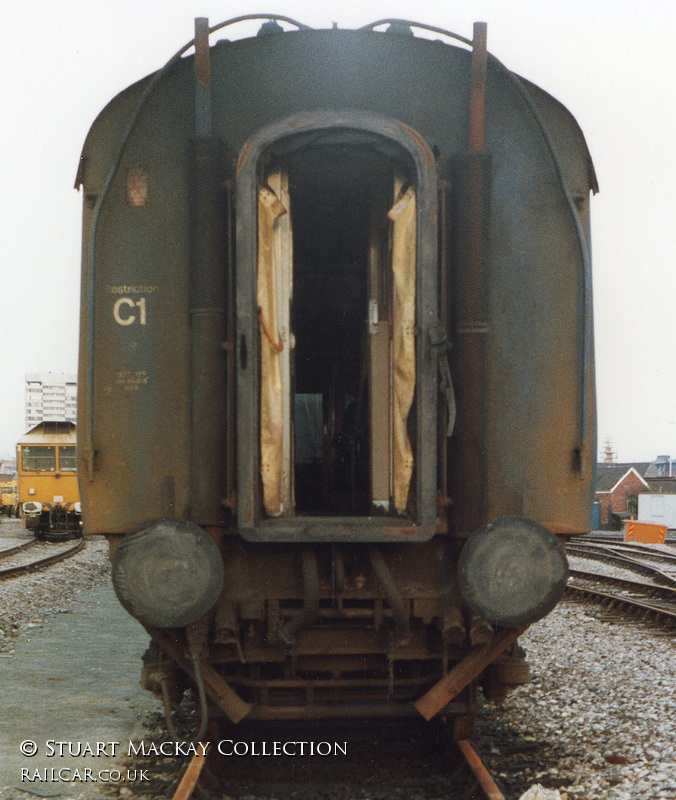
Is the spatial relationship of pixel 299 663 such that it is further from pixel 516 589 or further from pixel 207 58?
pixel 207 58

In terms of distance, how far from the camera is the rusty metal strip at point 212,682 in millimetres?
3326

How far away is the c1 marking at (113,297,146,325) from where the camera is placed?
11.4ft

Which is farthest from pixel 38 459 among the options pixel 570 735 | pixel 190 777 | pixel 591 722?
pixel 190 777

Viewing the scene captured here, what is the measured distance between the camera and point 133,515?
3.44 metres

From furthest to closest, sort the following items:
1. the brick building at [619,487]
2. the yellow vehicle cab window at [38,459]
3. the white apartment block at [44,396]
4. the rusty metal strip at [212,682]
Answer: the white apartment block at [44,396]
the brick building at [619,487]
the yellow vehicle cab window at [38,459]
the rusty metal strip at [212,682]

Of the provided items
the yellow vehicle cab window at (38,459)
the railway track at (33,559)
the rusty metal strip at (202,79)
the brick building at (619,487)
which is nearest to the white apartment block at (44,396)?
the brick building at (619,487)

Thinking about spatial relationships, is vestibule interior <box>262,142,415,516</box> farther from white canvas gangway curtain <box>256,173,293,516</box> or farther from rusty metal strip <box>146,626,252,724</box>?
rusty metal strip <box>146,626,252,724</box>

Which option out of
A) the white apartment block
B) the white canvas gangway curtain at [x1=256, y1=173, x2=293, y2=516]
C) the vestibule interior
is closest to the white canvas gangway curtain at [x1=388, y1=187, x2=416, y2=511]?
the vestibule interior

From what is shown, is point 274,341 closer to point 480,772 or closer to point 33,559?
point 480,772

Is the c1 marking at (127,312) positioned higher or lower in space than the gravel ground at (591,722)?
higher

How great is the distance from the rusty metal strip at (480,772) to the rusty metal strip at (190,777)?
1.15 meters

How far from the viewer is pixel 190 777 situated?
338 centimetres

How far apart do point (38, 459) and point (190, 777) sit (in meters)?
18.5

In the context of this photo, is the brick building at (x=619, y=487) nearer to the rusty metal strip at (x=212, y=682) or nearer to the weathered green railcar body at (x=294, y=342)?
the weathered green railcar body at (x=294, y=342)
